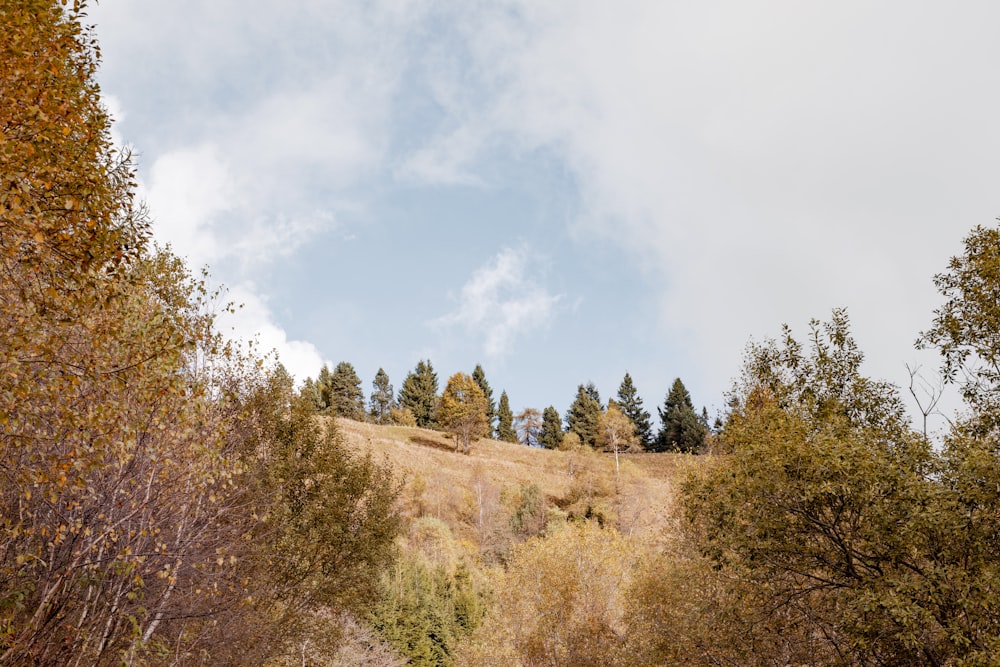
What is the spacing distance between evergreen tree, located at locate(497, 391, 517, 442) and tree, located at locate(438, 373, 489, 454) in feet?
68.4

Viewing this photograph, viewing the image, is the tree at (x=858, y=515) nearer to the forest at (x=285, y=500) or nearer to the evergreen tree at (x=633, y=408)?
the forest at (x=285, y=500)

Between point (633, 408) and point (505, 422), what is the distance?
26395 millimetres

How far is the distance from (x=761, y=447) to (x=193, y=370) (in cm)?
1442

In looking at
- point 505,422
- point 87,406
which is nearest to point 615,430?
point 505,422

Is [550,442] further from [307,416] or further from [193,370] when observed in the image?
[193,370]

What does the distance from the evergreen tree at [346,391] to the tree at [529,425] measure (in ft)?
107

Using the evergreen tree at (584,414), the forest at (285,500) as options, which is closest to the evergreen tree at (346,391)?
the evergreen tree at (584,414)

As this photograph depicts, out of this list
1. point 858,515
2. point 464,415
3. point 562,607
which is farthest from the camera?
point 464,415

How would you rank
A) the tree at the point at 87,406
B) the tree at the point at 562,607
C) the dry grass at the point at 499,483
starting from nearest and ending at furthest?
1. the tree at the point at 87,406
2. the tree at the point at 562,607
3. the dry grass at the point at 499,483

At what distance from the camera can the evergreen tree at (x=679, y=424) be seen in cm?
9856

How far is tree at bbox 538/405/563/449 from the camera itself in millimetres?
119688

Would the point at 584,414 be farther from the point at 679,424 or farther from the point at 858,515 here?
the point at 858,515

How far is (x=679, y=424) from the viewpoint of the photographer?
102 metres

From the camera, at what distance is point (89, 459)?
734 centimetres
